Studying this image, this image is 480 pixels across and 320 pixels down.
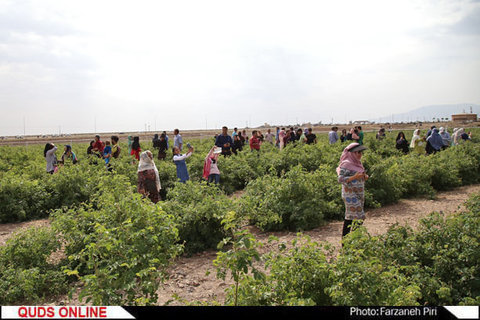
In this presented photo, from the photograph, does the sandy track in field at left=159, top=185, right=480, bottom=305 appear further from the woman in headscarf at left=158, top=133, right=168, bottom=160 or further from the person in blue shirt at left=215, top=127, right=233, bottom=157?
the woman in headscarf at left=158, top=133, right=168, bottom=160

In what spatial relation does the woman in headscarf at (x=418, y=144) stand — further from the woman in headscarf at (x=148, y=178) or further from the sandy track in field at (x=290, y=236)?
the woman in headscarf at (x=148, y=178)

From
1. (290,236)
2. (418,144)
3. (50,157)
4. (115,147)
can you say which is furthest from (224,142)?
(418,144)

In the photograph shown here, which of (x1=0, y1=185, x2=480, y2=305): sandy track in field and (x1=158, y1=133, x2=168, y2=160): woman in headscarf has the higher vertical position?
(x1=158, y1=133, x2=168, y2=160): woman in headscarf

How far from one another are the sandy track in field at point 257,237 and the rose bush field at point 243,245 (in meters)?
0.25

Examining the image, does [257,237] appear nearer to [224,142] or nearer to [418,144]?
[224,142]

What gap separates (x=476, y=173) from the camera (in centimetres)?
1229

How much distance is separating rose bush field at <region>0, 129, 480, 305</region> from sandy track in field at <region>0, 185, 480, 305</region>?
0.82 ft

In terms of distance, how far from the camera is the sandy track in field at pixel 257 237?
4.80 m

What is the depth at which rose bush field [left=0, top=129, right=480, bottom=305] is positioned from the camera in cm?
338

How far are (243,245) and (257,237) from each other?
3888mm

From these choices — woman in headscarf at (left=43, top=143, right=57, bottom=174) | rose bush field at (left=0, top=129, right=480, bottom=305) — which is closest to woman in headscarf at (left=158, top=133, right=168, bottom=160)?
rose bush field at (left=0, top=129, right=480, bottom=305)

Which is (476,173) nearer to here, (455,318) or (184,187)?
(184,187)

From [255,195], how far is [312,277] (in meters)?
4.36

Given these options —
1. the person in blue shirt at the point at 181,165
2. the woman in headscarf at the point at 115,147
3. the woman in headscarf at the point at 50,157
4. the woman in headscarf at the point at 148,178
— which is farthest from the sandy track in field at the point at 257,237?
the woman in headscarf at the point at 50,157
